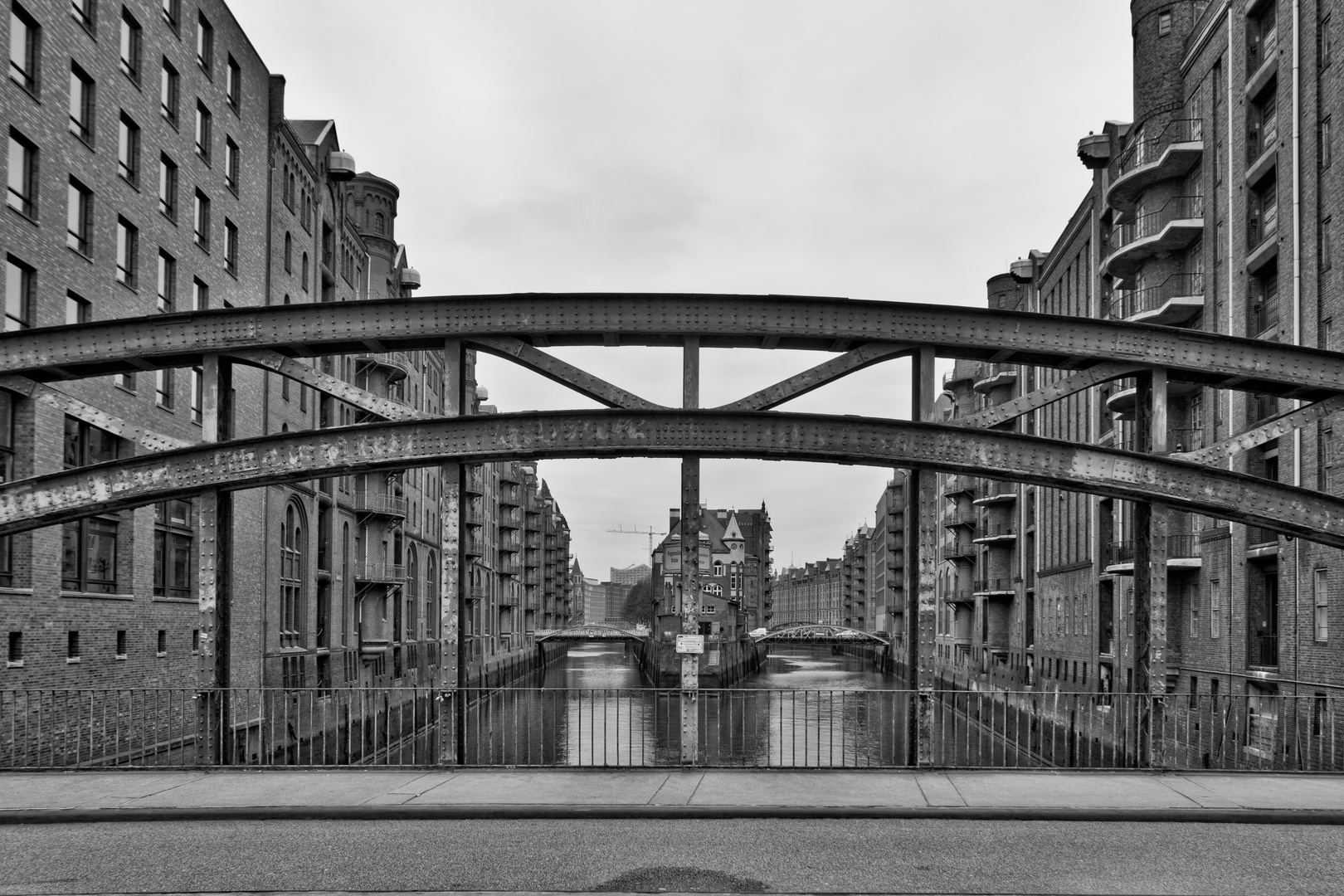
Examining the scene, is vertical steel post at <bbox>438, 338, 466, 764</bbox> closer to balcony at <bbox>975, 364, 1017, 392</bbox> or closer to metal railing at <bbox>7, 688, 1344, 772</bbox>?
metal railing at <bbox>7, 688, 1344, 772</bbox>

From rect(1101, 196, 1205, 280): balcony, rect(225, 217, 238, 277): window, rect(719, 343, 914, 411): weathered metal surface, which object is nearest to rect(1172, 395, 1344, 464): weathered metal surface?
rect(719, 343, 914, 411): weathered metal surface

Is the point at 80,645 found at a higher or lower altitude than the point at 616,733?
higher

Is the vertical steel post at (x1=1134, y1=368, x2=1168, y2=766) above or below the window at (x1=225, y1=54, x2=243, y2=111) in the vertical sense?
below

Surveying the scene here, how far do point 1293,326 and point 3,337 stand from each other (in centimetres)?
2484

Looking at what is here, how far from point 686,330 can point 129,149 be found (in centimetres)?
1970

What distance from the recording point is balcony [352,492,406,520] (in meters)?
48.3

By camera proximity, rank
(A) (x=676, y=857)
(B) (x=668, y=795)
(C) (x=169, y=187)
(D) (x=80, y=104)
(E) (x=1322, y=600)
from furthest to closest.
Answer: (C) (x=169, y=187), (D) (x=80, y=104), (E) (x=1322, y=600), (B) (x=668, y=795), (A) (x=676, y=857)

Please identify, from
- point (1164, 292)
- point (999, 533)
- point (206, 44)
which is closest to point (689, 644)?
point (1164, 292)

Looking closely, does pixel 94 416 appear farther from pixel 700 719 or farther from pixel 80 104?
pixel 700 719

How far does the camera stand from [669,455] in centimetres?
1495

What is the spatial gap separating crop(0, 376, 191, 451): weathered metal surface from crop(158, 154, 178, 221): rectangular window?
54.3 ft

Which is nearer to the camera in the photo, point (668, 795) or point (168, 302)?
point (668, 795)

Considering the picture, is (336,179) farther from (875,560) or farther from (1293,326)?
(875,560)

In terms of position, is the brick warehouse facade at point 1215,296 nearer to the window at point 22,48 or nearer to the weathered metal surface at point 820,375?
the weathered metal surface at point 820,375
